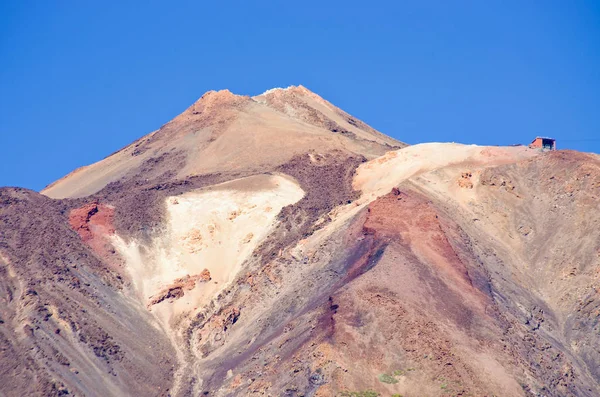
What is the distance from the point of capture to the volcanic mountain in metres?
49.2

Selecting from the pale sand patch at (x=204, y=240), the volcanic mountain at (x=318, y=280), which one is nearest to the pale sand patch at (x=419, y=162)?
the volcanic mountain at (x=318, y=280)

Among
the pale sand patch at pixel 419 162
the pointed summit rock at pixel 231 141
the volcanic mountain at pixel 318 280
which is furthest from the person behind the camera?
the pointed summit rock at pixel 231 141

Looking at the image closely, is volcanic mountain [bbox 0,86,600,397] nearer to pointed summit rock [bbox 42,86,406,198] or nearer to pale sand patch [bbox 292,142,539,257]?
pale sand patch [bbox 292,142,539,257]

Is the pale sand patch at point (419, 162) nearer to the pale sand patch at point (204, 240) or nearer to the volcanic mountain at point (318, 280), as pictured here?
the volcanic mountain at point (318, 280)

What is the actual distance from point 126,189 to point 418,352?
3866cm

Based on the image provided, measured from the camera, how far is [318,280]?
2333 inches

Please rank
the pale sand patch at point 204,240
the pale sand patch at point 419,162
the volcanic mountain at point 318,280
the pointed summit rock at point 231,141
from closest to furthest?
the volcanic mountain at point 318,280
the pale sand patch at point 204,240
the pale sand patch at point 419,162
the pointed summit rock at point 231,141

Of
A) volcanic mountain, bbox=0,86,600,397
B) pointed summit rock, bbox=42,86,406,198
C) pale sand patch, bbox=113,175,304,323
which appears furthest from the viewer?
pointed summit rock, bbox=42,86,406,198

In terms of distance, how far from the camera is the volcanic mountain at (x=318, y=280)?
4925cm

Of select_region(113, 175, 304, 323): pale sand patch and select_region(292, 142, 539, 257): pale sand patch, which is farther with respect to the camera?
select_region(292, 142, 539, 257): pale sand patch

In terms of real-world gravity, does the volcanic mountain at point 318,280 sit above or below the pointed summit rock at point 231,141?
below

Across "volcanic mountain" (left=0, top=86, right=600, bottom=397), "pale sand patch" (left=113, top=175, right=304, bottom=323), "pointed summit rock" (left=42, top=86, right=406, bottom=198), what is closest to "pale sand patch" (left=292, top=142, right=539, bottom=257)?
"volcanic mountain" (left=0, top=86, right=600, bottom=397)

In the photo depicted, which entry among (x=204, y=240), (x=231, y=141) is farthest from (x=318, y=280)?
(x=231, y=141)

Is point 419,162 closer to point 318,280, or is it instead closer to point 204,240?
point 204,240
